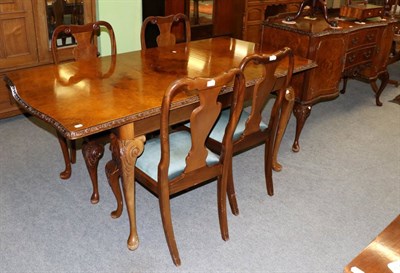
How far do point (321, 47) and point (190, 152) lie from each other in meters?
1.45

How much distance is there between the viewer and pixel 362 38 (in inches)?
125

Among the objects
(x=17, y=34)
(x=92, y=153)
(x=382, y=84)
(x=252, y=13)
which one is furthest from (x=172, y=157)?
(x=252, y=13)

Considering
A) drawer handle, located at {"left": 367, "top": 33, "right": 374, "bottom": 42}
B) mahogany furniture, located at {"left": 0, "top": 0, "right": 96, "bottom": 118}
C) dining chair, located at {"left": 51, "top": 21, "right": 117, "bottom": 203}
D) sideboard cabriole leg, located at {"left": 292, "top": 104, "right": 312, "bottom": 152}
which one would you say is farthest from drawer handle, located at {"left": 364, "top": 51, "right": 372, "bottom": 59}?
mahogany furniture, located at {"left": 0, "top": 0, "right": 96, "bottom": 118}

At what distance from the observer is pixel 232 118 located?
1833 millimetres

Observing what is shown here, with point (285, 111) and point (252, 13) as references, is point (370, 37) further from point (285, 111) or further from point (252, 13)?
point (252, 13)

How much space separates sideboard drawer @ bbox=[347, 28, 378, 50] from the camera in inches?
120

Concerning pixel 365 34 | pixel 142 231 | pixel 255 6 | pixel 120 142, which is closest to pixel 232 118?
pixel 120 142

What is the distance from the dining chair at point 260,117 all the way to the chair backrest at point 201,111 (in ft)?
0.60

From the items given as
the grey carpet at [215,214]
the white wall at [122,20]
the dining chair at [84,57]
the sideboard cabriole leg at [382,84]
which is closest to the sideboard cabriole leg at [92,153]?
the dining chair at [84,57]

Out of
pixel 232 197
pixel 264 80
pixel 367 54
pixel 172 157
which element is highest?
pixel 264 80

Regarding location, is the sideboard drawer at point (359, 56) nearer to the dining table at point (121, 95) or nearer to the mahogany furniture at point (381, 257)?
the dining table at point (121, 95)

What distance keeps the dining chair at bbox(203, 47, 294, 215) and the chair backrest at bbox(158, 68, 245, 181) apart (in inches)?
7.2

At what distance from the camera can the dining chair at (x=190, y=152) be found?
162cm

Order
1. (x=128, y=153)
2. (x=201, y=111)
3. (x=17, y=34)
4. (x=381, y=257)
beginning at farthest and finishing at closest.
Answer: (x=17, y=34) < (x=128, y=153) < (x=201, y=111) < (x=381, y=257)
